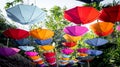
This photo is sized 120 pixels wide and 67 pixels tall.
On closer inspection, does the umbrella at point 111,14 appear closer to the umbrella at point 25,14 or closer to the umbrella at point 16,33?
the umbrella at point 25,14

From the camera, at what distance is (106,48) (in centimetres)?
2011

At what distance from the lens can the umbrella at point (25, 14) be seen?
765cm

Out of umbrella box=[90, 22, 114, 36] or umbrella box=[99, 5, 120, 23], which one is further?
umbrella box=[90, 22, 114, 36]

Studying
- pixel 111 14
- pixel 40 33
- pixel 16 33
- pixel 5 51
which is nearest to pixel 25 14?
pixel 16 33

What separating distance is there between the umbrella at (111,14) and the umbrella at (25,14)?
2008 millimetres

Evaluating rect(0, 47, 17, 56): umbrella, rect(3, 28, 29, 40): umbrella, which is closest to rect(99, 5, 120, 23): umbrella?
rect(3, 28, 29, 40): umbrella

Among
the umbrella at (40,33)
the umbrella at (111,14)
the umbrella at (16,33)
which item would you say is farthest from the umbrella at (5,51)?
the umbrella at (111,14)

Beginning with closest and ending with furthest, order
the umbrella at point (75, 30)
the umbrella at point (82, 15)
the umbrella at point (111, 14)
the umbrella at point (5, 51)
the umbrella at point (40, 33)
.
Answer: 1. the umbrella at point (82, 15)
2. the umbrella at point (111, 14)
3. the umbrella at point (75, 30)
4. the umbrella at point (40, 33)
5. the umbrella at point (5, 51)

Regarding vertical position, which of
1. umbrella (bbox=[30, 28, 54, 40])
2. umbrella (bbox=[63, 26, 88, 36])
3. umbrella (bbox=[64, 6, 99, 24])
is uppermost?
umbrella (bbox=[64, 6, 99, 24])

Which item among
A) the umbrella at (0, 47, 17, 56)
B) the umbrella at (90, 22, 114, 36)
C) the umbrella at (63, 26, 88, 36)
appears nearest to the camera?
the umbrella at (90, 22, 114, 36)

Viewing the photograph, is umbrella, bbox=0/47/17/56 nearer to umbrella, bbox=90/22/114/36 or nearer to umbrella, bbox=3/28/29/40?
umbrella, bbox=3/28/29/40

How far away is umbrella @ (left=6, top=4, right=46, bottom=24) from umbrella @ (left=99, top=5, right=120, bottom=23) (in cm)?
201

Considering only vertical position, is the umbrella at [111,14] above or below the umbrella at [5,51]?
above

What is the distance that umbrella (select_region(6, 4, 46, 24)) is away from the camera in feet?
25.1
